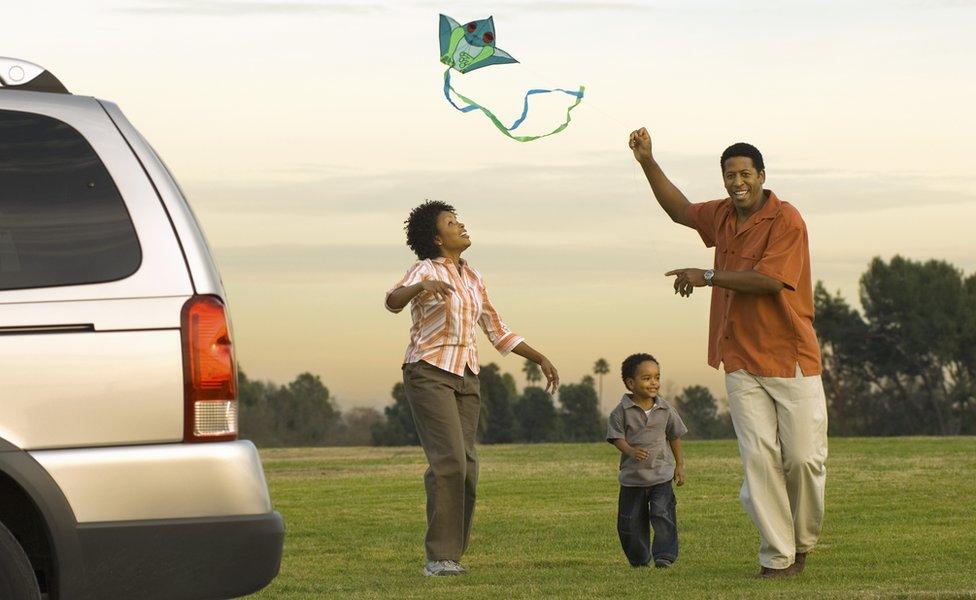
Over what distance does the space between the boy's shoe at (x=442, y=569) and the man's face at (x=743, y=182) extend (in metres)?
2.80

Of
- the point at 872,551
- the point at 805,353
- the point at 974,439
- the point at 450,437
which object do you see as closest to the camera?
the point at 805,353

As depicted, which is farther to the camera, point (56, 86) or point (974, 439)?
point (974, 439)

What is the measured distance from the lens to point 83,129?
5.34m

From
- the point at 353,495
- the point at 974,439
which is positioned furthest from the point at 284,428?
the point at 353,495

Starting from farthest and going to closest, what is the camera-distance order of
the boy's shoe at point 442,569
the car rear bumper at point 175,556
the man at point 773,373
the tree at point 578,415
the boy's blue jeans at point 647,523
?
the tree at point 578,415 → the boy's blue jeans at point 647,523 → the boy's shoe at point 442,569 → the man at point 773,373 → the car rear bumper at point 175,556

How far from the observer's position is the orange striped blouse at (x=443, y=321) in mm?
9805

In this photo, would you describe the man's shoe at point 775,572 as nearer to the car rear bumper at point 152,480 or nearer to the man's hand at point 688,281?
the man's hand at point 688,281

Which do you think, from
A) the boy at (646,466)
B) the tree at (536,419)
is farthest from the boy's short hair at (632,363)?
the tree at (536,419)

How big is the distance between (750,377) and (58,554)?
16.4ft

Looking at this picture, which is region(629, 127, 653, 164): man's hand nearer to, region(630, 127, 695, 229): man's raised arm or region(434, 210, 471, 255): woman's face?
region(630, 127, 695, 229): man's raised arm

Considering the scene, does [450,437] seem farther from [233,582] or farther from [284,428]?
[284,428]

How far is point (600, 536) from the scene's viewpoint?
1335cm

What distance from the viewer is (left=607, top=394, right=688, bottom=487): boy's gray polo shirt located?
10.4 meters

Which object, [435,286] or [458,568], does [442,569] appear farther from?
[435,286]
